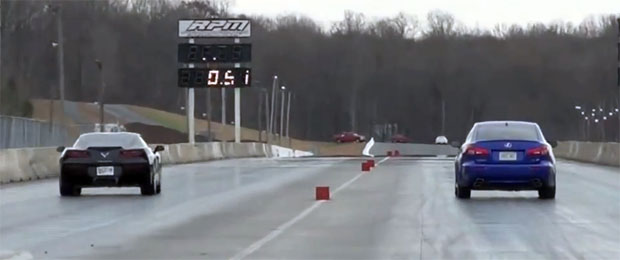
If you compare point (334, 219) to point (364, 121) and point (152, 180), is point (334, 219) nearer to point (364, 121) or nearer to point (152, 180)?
point (152, 180)

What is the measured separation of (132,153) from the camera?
86.3 ft

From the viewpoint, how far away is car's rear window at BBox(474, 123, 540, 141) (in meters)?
24.1

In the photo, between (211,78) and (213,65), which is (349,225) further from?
(213,65)

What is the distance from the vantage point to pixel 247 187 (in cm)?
3033

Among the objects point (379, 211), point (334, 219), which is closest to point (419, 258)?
point (334, 219)

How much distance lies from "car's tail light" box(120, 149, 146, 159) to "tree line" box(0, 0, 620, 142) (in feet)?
427

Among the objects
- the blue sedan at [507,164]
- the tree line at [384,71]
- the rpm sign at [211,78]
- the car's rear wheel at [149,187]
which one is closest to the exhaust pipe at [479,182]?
the blue sedan at [507,164]

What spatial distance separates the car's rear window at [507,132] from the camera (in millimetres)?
24078

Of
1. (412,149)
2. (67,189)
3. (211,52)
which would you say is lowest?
(412,149)

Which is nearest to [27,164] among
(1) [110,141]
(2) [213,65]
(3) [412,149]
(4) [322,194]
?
(1) [110,141]

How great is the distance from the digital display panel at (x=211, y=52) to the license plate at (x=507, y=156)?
39.4 meters

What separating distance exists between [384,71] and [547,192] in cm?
14695

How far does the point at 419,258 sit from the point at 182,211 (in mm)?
8530

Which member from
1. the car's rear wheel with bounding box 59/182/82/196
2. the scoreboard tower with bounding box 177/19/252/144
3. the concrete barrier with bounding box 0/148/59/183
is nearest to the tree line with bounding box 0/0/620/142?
the scoreboard tower with bounding box 177/19/252/144
